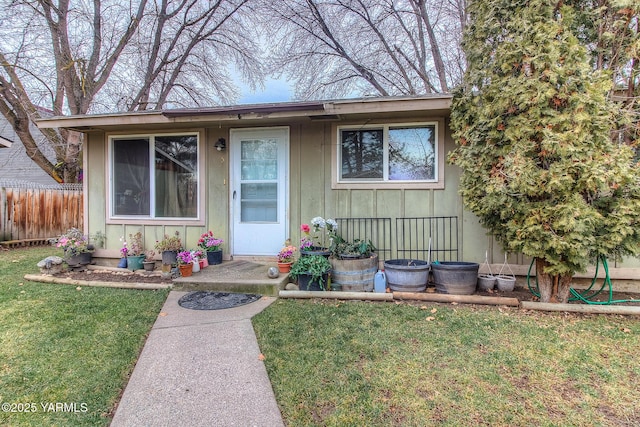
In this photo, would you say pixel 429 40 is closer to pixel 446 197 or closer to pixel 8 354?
pixel 446 197

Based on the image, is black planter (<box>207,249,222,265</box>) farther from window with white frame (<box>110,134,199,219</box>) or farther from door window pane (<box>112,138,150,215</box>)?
door window pane (<box>112,138,150,215</box>)

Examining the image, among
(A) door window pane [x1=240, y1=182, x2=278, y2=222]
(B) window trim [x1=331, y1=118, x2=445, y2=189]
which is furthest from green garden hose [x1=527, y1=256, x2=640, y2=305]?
(A) door window pane [x1=240, y1=182, x2=278, y2=222]

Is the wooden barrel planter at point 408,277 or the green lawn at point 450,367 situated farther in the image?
the wooden barrel planter at point 408,277

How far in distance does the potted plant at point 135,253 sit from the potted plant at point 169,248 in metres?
0.38

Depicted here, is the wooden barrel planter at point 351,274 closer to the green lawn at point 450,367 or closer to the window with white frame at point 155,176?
the green lawn at point 450,367

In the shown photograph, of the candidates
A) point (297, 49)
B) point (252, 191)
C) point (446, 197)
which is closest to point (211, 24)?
point (297, 49)

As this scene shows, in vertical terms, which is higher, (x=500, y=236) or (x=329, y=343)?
(x=500, y=236)

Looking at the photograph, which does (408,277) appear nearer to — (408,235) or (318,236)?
(408,235)

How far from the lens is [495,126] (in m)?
3.38

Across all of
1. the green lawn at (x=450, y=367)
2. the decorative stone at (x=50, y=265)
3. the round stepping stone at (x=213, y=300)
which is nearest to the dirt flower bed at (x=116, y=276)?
the decorative stone at (x=50, y=265)

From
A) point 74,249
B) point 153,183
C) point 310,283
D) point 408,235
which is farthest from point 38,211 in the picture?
point 408,235

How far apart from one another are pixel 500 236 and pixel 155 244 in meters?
5.06

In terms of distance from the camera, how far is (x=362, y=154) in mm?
4746

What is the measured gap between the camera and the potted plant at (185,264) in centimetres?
431
